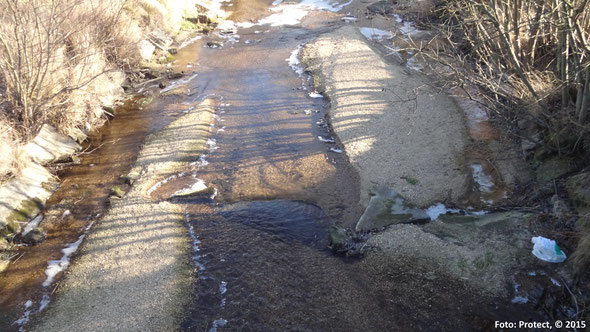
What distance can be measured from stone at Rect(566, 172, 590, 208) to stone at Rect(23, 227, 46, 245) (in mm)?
9293

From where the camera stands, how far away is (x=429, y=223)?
7723 mm

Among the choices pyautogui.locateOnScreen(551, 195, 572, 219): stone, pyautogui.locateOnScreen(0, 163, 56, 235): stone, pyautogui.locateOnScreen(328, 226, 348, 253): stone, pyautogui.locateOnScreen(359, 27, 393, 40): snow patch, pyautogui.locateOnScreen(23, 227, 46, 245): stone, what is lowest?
pyautogui.locateOnScreen(551, 195, 572, 219): stone

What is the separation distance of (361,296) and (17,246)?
6148mm

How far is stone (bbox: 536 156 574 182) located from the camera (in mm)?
7871

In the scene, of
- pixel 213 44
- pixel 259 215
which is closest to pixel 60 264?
pixel 259 215

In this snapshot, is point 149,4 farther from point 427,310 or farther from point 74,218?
point 427,310

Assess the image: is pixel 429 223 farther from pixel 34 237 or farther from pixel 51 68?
pixel 51 68

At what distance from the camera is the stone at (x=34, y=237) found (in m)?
7.89

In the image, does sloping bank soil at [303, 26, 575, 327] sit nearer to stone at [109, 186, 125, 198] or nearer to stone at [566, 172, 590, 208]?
stone at [566, 172, 590, 208]

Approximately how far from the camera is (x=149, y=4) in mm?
18141

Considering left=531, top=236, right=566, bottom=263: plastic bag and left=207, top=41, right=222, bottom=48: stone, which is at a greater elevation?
left=207, top=41, right=222, bottom=48: stone

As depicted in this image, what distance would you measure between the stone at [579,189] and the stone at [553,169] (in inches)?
11.7

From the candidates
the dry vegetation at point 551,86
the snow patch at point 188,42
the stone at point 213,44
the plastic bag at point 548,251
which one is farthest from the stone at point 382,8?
the plastic bag at point 548,251

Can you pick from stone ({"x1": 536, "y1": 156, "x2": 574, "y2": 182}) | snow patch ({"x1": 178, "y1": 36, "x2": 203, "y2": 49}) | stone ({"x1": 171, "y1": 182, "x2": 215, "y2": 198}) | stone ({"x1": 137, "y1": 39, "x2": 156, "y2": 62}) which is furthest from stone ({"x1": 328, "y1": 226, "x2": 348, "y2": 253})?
snow patch ({"x1": 178, "y1": 36, "x2": 203, "y2": 49})
